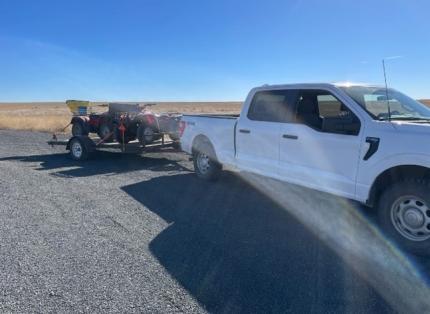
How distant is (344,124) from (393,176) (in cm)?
84

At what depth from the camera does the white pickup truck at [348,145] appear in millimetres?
4227

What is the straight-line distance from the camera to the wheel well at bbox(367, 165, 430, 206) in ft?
13.9

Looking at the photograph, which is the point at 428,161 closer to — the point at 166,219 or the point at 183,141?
the point at 166,219

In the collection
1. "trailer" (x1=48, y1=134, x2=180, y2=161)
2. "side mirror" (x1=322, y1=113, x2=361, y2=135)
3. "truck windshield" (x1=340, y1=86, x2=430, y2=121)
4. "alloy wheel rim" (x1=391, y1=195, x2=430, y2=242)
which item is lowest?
"alloy wheel rim" (x1=391, y1=195, x2=430, y2=242)

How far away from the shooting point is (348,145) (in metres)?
4.75

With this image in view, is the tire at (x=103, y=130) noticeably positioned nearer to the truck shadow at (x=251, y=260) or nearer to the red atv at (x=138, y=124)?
the red atv at (x=138, y=124)

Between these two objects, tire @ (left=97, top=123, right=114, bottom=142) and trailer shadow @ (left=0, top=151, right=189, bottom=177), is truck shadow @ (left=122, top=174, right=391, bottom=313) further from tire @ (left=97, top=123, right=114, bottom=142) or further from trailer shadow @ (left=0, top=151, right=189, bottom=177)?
tire @ (left=97, top=123, right=114, bottom=142)

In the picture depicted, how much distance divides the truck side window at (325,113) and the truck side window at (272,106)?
0.18 m

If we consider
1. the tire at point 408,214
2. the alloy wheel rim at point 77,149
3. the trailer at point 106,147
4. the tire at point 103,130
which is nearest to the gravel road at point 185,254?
the tire at point 408,214

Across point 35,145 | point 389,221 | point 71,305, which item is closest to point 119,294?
point 71,305

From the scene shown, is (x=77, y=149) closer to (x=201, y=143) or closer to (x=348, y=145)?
(x=201, y=143)

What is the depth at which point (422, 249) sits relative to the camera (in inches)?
165

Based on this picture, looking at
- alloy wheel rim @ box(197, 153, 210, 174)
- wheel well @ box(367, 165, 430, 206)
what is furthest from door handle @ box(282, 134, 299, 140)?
alloy wheel rim @ box(197, 153, 210, 174)

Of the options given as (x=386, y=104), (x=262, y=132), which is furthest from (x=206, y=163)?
(x=386, y=104)
